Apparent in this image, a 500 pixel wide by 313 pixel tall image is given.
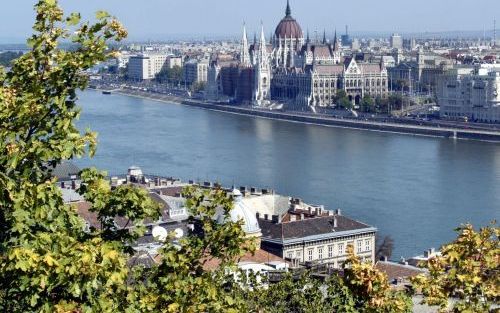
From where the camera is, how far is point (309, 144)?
23875mm

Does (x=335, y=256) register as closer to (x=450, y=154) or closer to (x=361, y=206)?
(x=361, y=206)

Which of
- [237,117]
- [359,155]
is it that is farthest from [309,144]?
[237,117]

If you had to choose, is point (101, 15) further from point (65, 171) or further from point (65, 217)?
point (65, 171)

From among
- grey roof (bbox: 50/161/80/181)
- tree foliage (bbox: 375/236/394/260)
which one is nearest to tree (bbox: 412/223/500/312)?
tree foliage (bbox: 375/236/394/260)

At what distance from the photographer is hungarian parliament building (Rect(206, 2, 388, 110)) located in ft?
117

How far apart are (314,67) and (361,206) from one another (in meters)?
22.3

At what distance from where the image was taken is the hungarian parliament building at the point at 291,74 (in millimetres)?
35688

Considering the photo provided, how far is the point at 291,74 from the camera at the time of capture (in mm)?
Answer: 37344

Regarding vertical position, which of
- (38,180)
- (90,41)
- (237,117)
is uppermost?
(90,41)

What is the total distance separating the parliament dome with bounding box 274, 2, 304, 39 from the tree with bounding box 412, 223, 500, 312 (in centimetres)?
3928

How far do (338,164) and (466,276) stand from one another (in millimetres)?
17242

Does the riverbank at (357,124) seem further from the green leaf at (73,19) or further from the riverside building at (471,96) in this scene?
the green leaf at (73,19)

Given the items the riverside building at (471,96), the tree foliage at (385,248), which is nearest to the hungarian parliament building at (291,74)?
the riverside building at (471,96)

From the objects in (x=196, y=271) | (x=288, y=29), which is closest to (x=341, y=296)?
(x=196, y=271)
